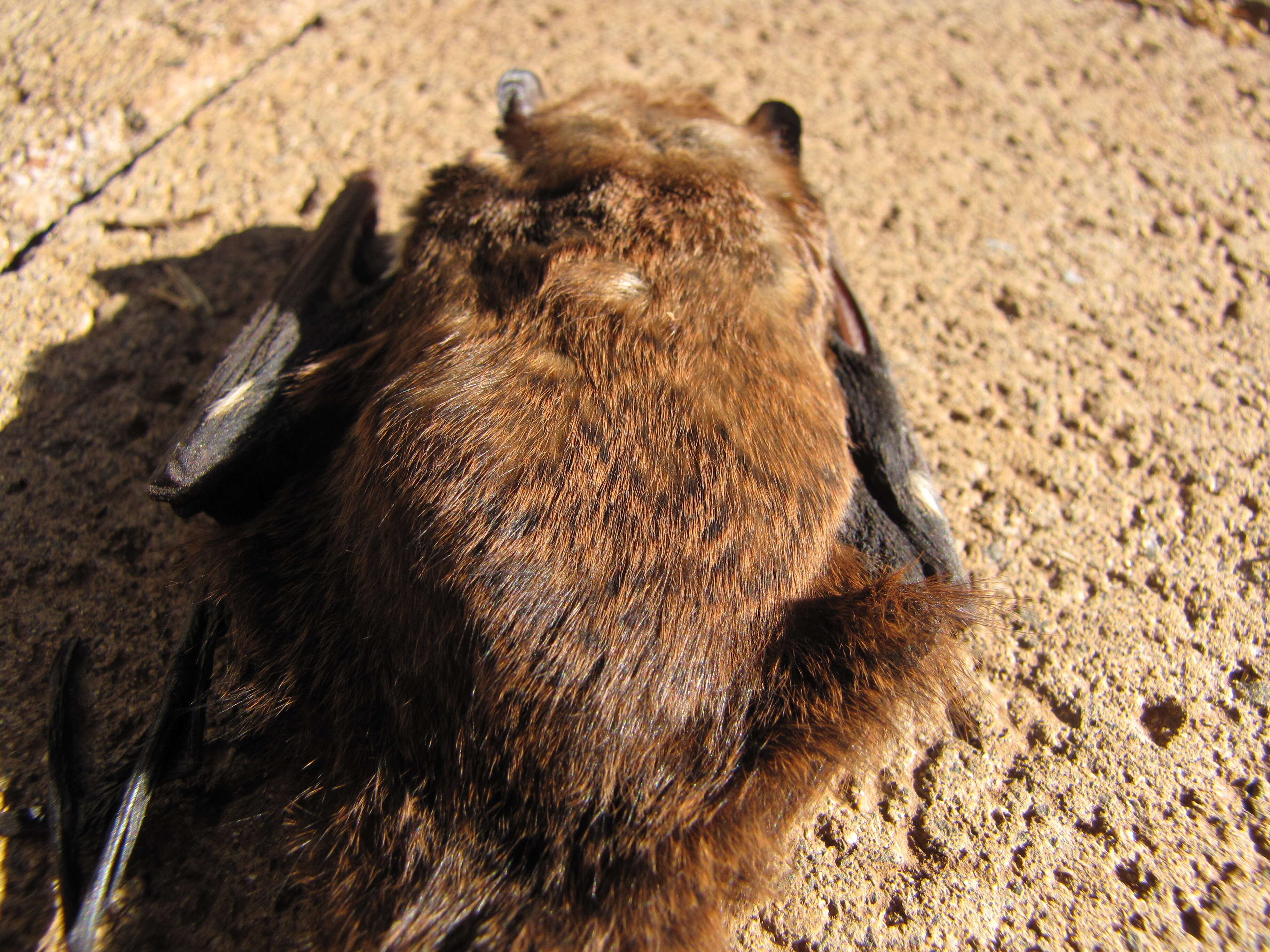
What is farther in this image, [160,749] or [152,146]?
[152,146]

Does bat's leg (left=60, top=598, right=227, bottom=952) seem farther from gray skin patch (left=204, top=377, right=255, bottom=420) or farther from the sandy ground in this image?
gray skin patch (left=204, top=377, right=255, bottom=420)

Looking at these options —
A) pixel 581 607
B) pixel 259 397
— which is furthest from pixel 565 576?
pixel 259 397

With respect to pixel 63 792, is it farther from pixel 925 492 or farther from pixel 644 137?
pixel 644 137

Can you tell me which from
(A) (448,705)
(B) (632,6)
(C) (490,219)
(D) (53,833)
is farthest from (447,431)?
(B) (632,6)

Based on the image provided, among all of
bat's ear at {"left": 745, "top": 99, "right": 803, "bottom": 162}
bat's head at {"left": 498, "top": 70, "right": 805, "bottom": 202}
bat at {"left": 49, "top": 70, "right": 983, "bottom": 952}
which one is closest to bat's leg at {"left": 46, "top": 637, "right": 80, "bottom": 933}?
bat at {"left": 49, "top": 70, "right": 983, "bottom": 952}

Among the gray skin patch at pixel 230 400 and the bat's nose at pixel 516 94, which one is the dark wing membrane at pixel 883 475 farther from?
the gray skin patch at pixel 230 400

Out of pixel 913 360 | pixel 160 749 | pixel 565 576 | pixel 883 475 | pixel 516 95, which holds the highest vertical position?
pixel 516 95
